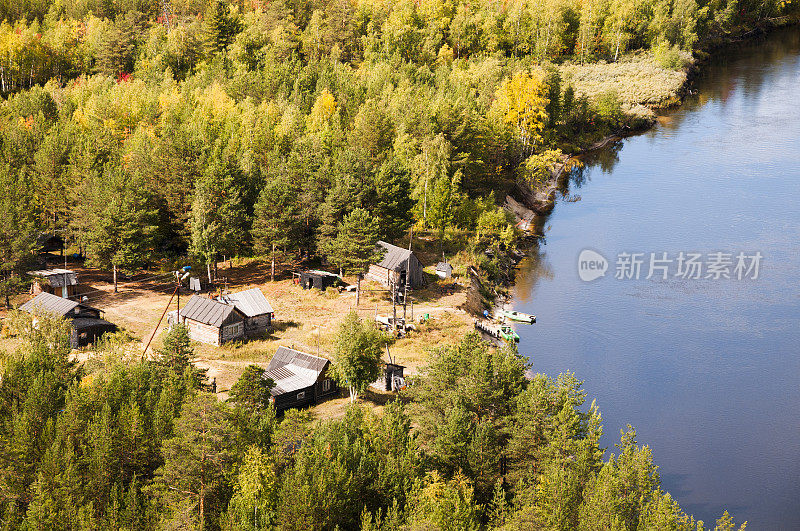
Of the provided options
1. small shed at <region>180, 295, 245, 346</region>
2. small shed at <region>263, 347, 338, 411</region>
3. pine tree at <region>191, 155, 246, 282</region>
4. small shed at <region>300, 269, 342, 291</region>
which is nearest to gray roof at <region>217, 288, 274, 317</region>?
small shed at <region>180, 295, 245, 346</region>

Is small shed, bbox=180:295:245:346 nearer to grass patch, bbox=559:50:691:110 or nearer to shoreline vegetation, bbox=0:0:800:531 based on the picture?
shoreline vegetation, bbox=0:0:800:531

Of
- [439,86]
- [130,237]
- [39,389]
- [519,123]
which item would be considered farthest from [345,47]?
[39,389]

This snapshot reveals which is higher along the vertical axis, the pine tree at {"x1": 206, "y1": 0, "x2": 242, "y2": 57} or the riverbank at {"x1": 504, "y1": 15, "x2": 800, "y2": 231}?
the pine tree at {"x1": 206, "y1": 0, "x2": 242, "y2": 57}

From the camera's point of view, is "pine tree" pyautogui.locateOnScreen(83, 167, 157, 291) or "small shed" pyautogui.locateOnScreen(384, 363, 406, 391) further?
"pine tree" pyautogui.locateOnScreen(83, 167, 157, 291)

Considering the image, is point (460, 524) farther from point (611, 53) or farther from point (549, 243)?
point (611, 53)

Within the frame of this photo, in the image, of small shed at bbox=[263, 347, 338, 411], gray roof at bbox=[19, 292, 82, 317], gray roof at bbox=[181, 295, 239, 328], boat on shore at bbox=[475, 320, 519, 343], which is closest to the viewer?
small shed at bbox=[263, 347, 338, 411]

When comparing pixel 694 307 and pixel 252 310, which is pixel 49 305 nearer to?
pixel 252 310

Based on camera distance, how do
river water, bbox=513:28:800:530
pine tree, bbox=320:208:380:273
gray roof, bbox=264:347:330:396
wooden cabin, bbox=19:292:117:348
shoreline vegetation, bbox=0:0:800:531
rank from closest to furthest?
shoreline vegetation, bbox=0:0:800:531, river water, bbox=513:28:800:530, gray roof, bbox=264:347:330:396, wooden cabin, bbox=19:292:117:348, pine tree, bbox=320:208:380:273
